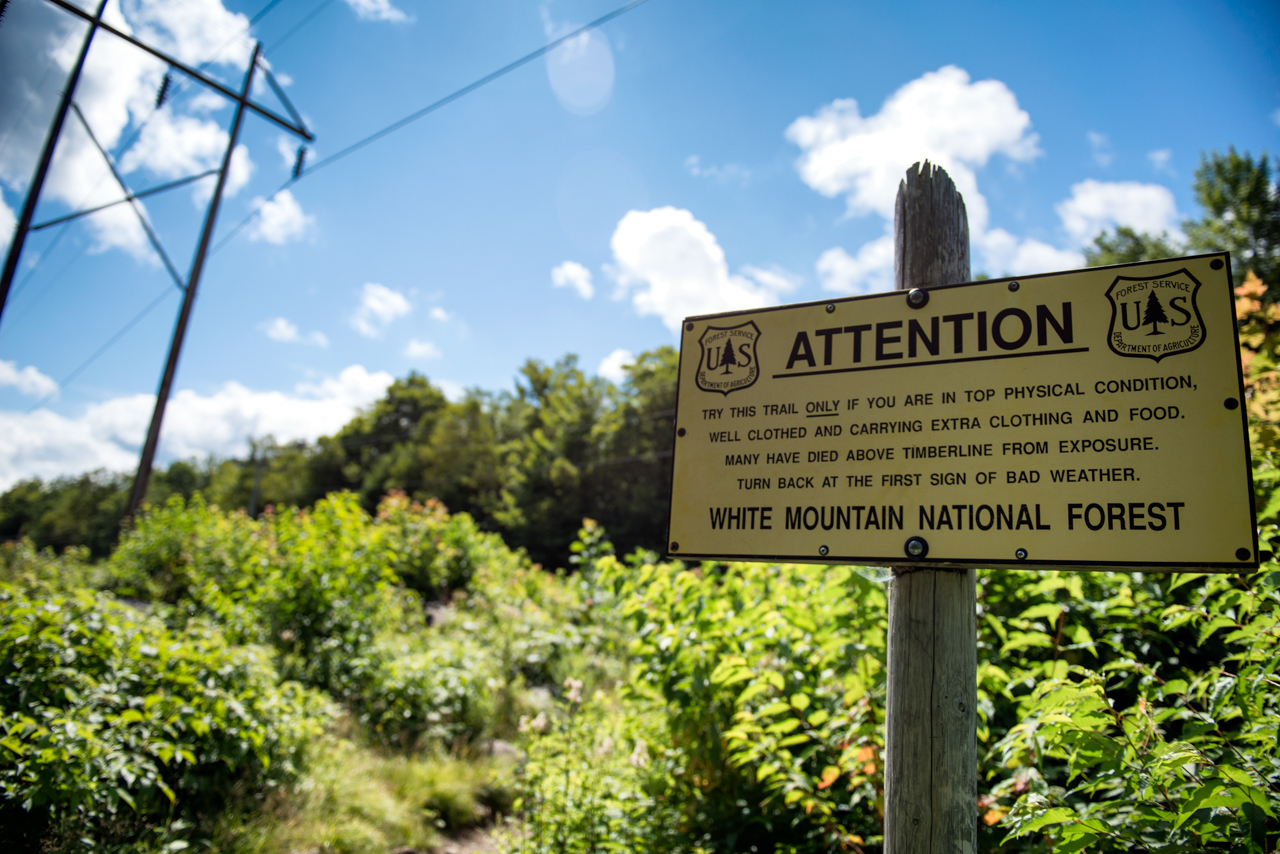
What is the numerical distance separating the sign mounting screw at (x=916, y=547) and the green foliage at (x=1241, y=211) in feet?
94.7

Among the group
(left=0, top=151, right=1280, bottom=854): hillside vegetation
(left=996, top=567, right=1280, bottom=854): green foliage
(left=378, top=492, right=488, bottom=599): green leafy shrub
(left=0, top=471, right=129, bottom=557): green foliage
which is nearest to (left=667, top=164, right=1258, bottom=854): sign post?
(left=996, top=567, right=1280, bottom=854): green foliage

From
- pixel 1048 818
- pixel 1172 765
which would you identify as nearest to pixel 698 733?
pixel 1048 818

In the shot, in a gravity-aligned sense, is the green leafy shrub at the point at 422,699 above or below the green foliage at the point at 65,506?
below

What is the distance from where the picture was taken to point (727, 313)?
186 centimetres

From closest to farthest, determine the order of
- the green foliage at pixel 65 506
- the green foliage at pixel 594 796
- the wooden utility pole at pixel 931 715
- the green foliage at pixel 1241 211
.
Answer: the wooden utility pole at pixel 931 715 → the green foliage at pixel 594 796 → the green foliage at pixel 1241 211 → the green foliage at pixel 65 506

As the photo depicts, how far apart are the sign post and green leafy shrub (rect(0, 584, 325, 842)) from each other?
2438 millimetres

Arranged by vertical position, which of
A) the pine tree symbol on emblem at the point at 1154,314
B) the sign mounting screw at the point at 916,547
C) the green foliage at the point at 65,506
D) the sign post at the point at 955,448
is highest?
the green foliage at the point at 65,506

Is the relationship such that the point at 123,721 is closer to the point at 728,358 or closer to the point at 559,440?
the point at 728,358

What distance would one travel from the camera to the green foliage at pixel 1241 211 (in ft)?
74.6

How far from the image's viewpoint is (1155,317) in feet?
4.56

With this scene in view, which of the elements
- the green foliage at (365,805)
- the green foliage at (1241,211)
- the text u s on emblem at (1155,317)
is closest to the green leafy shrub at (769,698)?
the text u s on emblem at (1155,317)

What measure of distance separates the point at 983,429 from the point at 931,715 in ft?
2.20

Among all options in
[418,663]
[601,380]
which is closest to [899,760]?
[418,663]

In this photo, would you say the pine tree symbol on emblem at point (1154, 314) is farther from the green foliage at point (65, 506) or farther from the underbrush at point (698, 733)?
the green foliage at point (65, 506)
